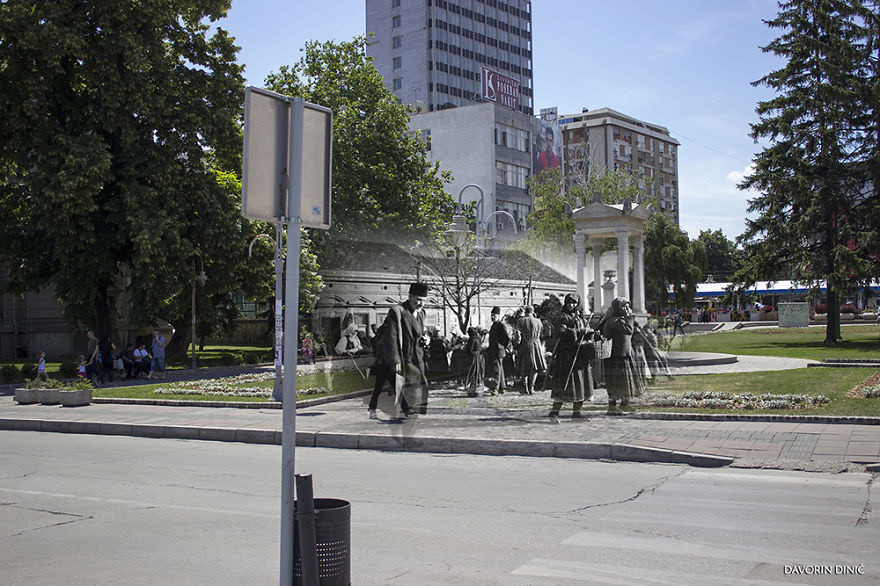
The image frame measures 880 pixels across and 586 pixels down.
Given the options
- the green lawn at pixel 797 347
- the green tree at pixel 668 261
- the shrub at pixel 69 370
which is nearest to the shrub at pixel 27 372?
the shrub at pixel 69 370

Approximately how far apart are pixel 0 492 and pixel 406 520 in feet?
15.3

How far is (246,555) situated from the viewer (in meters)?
5.62

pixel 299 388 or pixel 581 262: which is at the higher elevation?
pixel 581 262

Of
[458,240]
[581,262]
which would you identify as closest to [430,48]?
[581,262]

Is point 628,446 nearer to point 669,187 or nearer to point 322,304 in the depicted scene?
point 322,304

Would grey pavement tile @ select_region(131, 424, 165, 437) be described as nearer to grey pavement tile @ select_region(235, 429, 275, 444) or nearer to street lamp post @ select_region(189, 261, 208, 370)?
grey pavement tile @ select_region(235, 429, 275, 444)

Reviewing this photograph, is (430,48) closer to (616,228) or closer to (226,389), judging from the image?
(616,228)

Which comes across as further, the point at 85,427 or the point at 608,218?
the point at 608,218

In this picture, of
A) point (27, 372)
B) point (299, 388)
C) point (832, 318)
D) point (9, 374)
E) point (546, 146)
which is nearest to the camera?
point (299, 388)

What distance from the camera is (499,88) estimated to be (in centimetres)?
8075

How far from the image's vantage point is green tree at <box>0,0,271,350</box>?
26625 mm

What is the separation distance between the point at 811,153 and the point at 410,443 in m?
32.2

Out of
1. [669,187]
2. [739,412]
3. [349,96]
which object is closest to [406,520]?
[739,412]

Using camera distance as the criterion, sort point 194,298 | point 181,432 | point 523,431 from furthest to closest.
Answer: point 194,298 → point 181,432 → point 523,431
